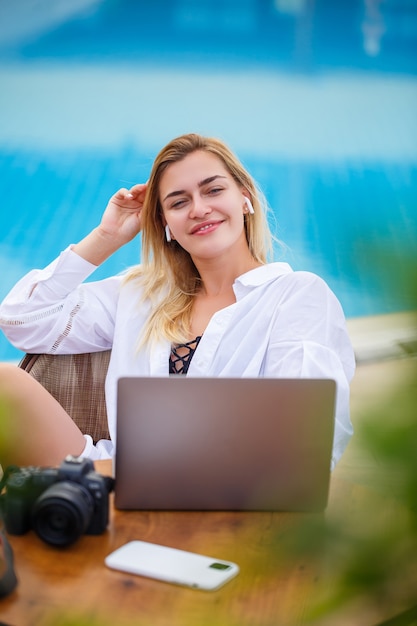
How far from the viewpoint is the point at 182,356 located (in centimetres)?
220

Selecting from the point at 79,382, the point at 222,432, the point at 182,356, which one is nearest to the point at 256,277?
the point at 182,356

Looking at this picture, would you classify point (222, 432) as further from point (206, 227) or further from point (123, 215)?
point (123, 215)

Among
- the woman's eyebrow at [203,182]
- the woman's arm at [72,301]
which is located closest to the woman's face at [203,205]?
the woman's eyebrow at [203,182]

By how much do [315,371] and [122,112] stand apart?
24.1ft

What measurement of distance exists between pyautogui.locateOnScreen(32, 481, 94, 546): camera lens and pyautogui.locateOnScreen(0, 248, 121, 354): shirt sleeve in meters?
1.10

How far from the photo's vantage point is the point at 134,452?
134cm

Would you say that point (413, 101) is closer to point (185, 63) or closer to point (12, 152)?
point (185, 63)

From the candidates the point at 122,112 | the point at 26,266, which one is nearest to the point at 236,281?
the point at 26,266

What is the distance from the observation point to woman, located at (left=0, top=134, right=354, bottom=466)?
6.71 feet

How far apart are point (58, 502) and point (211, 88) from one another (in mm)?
8304

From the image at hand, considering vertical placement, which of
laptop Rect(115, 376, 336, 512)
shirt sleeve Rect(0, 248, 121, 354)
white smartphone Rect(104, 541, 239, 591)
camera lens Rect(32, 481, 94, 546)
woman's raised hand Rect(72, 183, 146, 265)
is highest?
woman's raised hand Rect(72, 183, 146, 265)

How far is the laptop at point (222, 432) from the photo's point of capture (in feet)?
4.31

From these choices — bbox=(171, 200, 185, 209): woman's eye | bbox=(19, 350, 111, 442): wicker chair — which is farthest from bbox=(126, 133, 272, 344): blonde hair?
bbox=(19, 350, 111, 442): wicker chair

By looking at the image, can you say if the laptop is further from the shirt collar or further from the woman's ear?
the woman's ear
